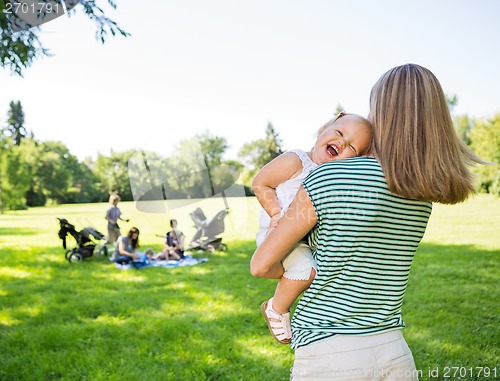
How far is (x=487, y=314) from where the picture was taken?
16.5 feet

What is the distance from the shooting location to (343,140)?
52.3 inches

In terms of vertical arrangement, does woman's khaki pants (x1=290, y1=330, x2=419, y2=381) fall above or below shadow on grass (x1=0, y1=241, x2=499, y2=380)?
above

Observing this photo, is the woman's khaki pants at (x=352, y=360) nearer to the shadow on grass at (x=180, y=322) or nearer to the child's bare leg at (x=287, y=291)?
the child's bare leg at (x=287, y=291)

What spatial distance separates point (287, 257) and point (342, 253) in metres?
0.27

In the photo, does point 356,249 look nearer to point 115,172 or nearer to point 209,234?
point 209,234

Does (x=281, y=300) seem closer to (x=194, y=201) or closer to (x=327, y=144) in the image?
(x=327, y=144)

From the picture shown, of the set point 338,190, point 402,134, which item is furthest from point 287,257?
point 402,134

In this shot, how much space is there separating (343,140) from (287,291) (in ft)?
1.77

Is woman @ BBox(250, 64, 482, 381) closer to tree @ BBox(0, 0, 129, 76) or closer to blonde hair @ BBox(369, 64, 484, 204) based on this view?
blonde hair @ BBox(369, 64, 484, 204)

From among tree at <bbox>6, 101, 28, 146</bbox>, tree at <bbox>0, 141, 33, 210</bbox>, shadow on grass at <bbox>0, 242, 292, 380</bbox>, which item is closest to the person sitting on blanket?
shadow on grass at <bbox>0, 242, 292, 380</bbox>

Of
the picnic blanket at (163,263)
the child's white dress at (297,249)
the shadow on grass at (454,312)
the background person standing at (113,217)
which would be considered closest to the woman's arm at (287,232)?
the child's white dress at (297,249)

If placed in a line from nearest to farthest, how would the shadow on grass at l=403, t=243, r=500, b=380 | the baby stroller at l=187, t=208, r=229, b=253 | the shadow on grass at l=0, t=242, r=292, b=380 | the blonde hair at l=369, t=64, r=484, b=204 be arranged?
the blonde hair at l=369, t=64, r=484, b=204
the shadow on grass at l=0, t=242, r=292, b=380
the shadow on grass at l=403, t=243, r=500, b=380
the baby stroller at l=187, t=208, r=229, b=253

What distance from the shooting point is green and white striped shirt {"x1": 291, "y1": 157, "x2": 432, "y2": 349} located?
1.12 meters

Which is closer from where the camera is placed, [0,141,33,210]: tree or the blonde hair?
the blonde hair
